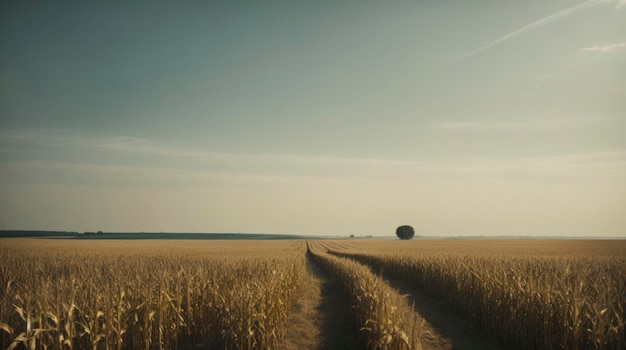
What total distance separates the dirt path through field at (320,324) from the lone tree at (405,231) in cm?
13321

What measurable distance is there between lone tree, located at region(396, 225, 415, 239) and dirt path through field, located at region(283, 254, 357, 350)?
133208 mm

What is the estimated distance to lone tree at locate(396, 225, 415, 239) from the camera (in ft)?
470

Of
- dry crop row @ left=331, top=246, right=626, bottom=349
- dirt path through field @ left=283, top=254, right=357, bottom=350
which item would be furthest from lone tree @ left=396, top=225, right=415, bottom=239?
dirt path through field @ left=283, top=254, right=357, bottom=350

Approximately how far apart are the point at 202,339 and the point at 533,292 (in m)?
8.12

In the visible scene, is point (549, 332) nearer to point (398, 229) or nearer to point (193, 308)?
point (193, 308)

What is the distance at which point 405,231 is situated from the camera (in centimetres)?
14412

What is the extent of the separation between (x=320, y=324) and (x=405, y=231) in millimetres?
139627

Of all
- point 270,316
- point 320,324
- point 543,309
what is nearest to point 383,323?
point 270,316

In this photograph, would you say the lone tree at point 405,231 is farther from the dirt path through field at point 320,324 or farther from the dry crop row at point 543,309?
the dirt path through field at point 320,324

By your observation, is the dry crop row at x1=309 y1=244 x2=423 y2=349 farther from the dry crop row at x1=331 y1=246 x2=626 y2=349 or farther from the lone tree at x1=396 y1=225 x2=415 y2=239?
the lone tree at x1=396 y1=225 x2=415 y2=239

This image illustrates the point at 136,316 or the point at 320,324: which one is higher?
the point at 136,316

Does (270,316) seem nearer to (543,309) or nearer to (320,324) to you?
(320,324)

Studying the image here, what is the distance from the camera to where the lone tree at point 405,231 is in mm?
143125

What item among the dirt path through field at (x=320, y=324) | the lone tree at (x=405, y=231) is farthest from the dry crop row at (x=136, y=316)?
the lone tree at (x=405, y=231)
